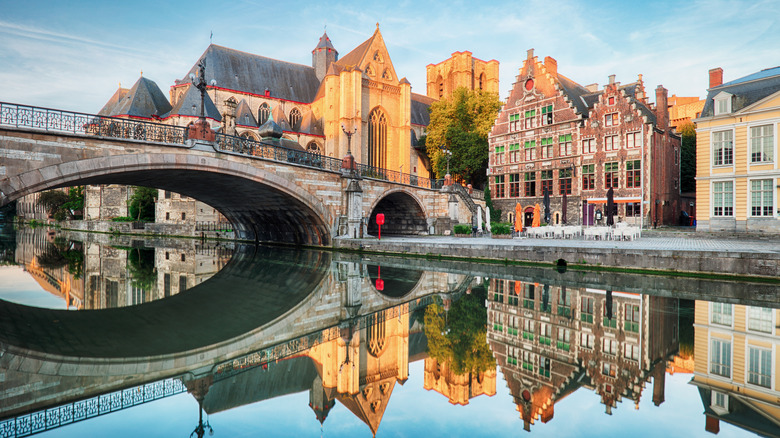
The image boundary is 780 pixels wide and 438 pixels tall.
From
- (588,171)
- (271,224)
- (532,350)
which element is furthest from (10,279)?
(588,171)

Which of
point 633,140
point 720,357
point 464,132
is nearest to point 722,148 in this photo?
point 633,140

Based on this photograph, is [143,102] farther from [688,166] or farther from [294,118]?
[688,166]

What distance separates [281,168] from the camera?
58.8ft

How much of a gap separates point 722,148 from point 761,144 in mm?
1519

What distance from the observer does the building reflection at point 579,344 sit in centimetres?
434

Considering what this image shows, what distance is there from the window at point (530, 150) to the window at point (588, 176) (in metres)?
3.90

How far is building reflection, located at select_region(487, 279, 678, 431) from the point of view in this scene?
4336mm

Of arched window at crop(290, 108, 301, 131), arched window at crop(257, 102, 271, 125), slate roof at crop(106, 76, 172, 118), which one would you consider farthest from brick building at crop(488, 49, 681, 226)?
slate roof at crop(106, 76, 172, 118)

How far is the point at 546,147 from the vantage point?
31.5 metres

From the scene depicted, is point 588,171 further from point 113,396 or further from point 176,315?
point 113,396

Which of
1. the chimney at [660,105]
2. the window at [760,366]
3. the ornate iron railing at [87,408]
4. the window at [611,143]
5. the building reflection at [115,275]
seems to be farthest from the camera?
the chimney at [660,105]

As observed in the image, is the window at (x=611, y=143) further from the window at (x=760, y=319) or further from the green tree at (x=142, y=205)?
the green tree at (x=142, y=205)

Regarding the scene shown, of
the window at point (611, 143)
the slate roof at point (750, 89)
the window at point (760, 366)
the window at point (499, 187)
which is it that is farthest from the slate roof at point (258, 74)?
Answer: the window at point (760, 366)

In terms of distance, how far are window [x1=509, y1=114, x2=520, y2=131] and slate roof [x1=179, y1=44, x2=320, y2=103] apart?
22.5m
